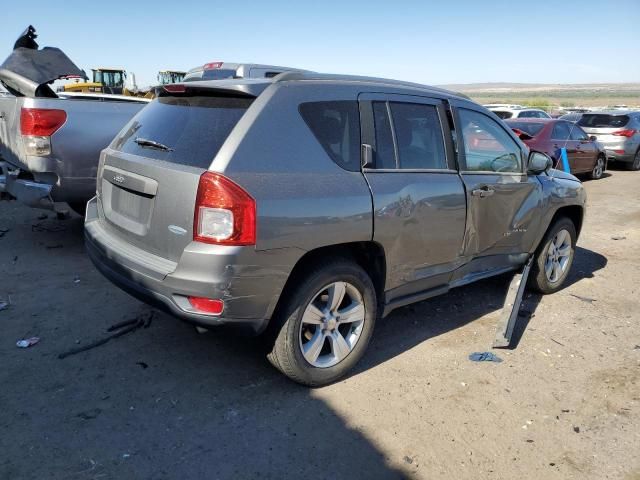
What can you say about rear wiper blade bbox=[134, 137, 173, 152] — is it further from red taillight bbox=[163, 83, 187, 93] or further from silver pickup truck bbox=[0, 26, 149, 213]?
silver pickup truck bbox=[0, 26, 149, 213]

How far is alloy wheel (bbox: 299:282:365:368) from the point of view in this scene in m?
3.22

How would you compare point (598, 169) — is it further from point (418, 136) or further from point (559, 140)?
point (418, 136)

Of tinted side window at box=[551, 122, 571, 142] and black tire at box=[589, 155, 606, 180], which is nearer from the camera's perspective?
tinted side window at box=[551, 122, 571, 142]

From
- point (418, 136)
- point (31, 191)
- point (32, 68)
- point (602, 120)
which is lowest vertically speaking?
point (31, 191)

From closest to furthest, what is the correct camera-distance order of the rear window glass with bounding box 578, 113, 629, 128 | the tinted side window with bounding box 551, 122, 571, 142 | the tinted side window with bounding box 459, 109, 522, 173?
1. the tinted side window with bounding box 459, 109, 522, 173
2. the tinted side window with bounding box 551, 122, 571, 142
3. the rear window glass with bounding box 578, 113, 629, 128

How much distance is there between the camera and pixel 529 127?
37.9ft

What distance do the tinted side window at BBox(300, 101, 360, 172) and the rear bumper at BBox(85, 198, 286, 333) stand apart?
842 mm

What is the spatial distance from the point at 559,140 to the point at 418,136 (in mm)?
9309

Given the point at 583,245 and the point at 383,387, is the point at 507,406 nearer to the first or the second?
the point at 383,387

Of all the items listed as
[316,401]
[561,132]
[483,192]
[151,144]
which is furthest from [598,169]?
[151,144]

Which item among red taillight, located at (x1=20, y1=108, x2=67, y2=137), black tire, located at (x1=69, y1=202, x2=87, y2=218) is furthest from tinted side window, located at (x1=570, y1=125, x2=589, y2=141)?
red taillight, located at (x1=20, y1=108, x2=67, y2=137)

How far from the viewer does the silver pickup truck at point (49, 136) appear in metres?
5.14

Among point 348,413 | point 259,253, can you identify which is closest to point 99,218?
point 259,253

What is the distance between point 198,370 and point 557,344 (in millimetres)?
2827
